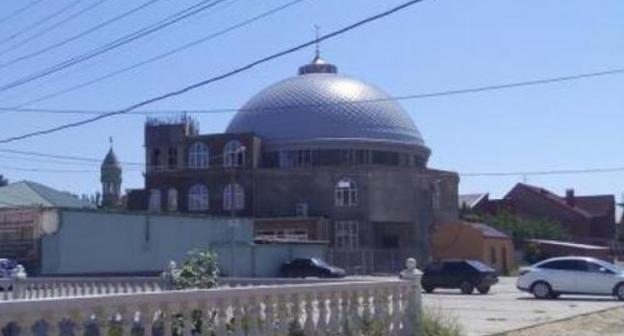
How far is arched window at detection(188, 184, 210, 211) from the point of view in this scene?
82688mm

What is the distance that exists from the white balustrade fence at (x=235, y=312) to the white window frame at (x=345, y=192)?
64.4 metres

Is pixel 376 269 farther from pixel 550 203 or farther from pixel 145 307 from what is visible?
pixel 145 307

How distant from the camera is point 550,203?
106m

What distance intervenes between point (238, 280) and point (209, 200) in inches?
2646

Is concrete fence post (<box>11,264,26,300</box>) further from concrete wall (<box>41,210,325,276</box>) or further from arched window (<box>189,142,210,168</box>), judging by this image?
arched window (<box>189,142,210,168</box>)

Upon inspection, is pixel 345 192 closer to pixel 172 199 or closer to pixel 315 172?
pixel 315 172

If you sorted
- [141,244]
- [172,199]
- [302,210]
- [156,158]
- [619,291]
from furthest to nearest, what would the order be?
[156,158]
[172,199]
[302,210]
[141,244]
[619,291]

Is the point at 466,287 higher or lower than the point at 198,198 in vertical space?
lower

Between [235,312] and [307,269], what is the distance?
139 ft

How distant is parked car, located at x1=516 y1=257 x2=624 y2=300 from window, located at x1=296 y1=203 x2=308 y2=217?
150ft

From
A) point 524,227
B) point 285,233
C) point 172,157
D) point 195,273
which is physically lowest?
point 195,273

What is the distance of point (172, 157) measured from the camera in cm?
8794

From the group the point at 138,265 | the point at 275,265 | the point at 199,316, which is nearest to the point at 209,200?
the point at 275,265

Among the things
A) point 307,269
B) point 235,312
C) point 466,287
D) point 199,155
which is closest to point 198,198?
point 199,155
